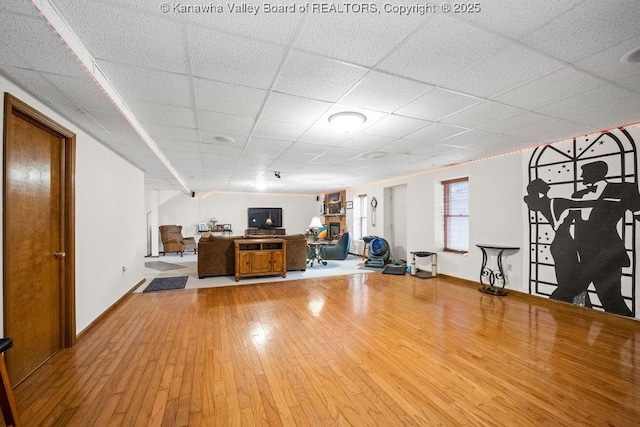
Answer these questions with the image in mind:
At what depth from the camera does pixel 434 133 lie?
3.36m

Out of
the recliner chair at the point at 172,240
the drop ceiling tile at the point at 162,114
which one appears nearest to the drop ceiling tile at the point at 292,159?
the drop ceiling tile at the point at 162,114

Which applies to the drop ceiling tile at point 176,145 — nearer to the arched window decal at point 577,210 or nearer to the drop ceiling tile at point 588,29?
the drop ceiling tile at point 588,29

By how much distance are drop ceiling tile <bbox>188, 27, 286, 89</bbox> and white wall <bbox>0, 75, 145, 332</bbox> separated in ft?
4.72

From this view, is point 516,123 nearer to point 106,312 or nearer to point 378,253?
point 378,253

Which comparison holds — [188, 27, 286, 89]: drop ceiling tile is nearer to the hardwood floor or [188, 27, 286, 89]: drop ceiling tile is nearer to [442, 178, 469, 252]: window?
the hardwood floor

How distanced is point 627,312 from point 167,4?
5445 mm

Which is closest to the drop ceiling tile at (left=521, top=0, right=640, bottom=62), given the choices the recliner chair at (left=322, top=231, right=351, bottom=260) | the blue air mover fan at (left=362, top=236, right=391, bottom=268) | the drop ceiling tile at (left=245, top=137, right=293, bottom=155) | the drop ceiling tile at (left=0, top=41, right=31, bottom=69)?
the drop ceiling tile at (left=245, top=137, right=293, bottom=155)

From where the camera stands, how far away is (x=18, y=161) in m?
1.97

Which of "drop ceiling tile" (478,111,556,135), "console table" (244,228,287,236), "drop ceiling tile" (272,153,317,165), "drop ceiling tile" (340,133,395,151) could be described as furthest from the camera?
"console table" (244,228,287,236)

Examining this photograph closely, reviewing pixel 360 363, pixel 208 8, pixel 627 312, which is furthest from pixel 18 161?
pixel 627 312

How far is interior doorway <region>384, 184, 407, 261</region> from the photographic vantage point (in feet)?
23.8

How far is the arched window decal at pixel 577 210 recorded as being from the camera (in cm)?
316

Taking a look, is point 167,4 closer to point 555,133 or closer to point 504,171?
Answer: point 555,133

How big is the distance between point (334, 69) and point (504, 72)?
1.31 m
